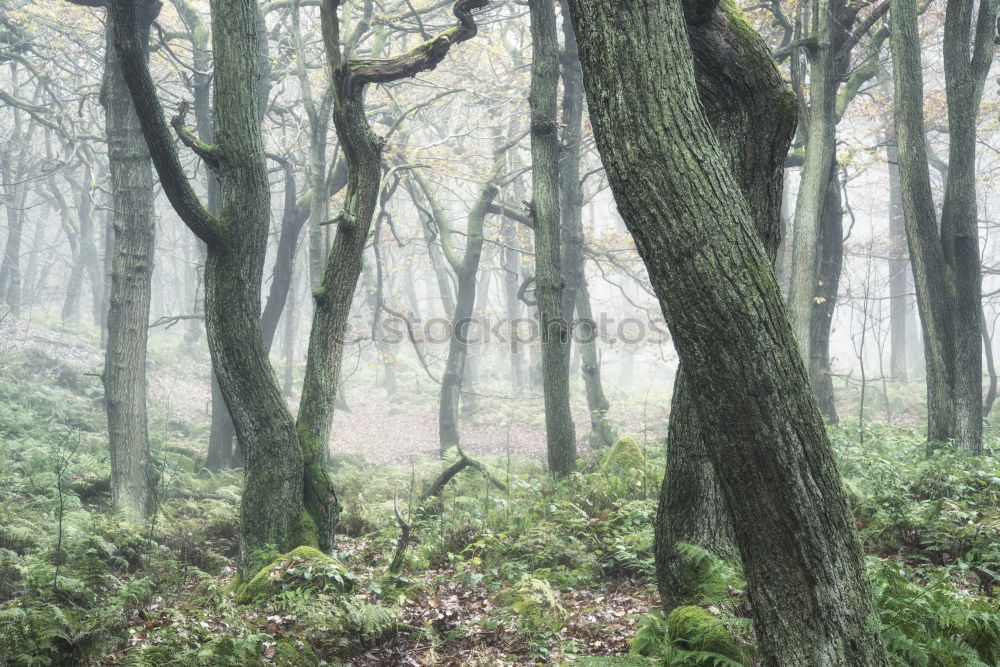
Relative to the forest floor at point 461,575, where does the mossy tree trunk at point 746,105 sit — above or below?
above

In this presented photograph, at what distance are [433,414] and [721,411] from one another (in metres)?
21.7

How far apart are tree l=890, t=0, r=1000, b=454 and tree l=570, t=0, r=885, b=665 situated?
6596 mm

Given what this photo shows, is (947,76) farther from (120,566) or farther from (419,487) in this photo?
Answer: (120,566)

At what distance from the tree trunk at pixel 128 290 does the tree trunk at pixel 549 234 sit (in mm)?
5159

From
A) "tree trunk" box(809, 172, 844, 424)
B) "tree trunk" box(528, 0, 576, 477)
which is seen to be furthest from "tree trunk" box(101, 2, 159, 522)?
"tree trunk" box(809, 172, 844, 424)

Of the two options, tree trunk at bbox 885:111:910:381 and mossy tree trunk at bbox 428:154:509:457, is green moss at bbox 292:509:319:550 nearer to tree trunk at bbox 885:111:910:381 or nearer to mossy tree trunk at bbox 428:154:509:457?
mossy tree trunk at bbox 428:154:509:457

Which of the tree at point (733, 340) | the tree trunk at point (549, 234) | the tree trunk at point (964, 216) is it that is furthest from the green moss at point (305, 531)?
the tree trunk at point (964, 216)

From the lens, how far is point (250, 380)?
20.3 ft

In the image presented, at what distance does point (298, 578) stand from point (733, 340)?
384cm

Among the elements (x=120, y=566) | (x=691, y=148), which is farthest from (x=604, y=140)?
(x=120, y=566)

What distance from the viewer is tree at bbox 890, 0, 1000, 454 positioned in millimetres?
8195

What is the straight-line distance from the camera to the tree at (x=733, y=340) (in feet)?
8.94

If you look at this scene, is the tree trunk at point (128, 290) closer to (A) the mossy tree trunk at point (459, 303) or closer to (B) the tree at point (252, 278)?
(B) the tree at point (252, 278)

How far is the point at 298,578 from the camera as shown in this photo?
512 centimetres
